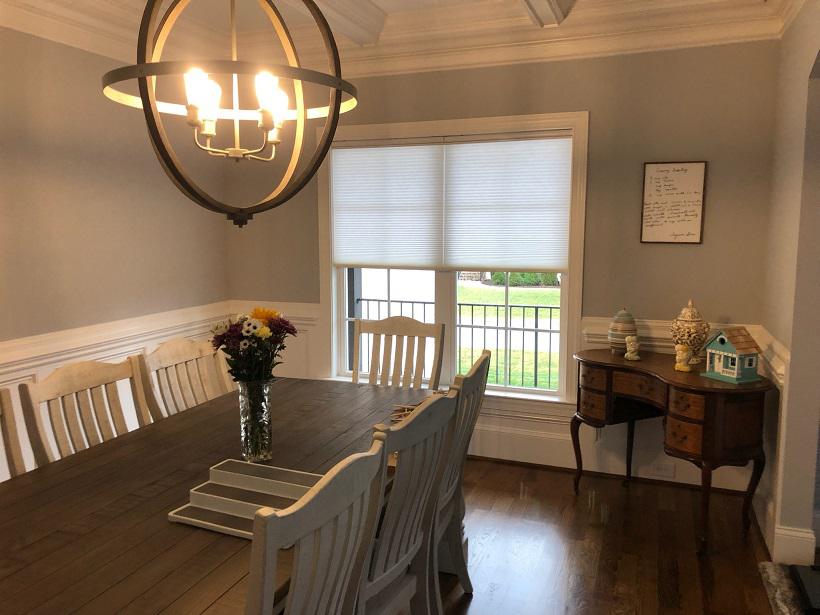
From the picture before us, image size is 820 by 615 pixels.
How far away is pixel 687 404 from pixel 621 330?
0.65 m

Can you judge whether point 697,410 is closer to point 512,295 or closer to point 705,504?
point 705,504

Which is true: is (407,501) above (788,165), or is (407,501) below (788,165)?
below

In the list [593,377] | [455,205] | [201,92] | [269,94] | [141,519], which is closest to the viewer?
[141,519]

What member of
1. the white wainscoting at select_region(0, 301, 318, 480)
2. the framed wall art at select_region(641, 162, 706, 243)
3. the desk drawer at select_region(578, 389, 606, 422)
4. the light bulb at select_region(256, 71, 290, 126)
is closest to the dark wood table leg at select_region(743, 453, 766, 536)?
the desk drawer at select_region(578, 389, 606, 422)

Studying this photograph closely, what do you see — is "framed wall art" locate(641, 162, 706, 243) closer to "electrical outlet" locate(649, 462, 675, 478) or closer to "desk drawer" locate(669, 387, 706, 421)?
"desk drawer" locate(669, 387, 706, 421)

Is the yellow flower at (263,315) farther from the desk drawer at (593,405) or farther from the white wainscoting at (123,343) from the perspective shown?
the desk drawer at (593,405)

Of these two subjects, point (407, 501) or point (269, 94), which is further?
point (269, 94)

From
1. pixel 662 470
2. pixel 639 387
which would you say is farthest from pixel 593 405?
pixel 662 470

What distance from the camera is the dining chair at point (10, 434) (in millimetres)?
2092

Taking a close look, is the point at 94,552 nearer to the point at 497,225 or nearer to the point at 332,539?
the point at 332,539

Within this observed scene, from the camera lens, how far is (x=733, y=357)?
10.1 feet

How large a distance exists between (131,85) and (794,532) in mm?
4164

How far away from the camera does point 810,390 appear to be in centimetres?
282

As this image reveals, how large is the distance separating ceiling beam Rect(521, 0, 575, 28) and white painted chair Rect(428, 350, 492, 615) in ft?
6.43
